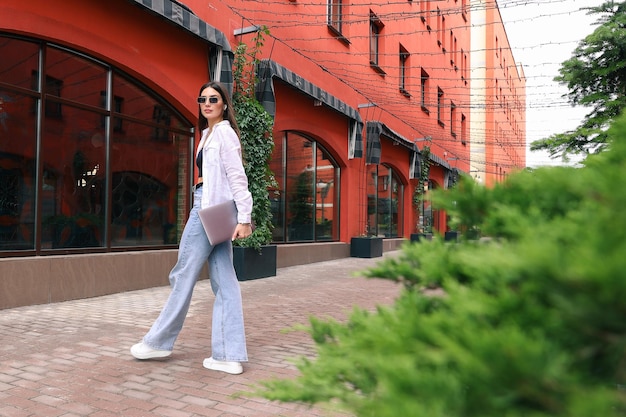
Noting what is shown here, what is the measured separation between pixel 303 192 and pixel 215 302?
887 cm

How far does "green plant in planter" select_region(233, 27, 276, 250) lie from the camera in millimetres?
8570

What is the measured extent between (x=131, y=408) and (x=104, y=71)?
583cm

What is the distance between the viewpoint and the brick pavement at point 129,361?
281 cm

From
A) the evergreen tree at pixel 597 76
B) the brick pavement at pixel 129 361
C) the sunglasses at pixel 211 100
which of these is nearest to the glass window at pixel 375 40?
the evergreen tree at pixel 597 76

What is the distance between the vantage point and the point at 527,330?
2.29 feet

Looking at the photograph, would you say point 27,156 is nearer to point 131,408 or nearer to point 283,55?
point 131,408

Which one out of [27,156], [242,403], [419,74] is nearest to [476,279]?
[242,403]

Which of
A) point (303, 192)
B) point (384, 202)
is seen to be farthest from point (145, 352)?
point (384, 202)

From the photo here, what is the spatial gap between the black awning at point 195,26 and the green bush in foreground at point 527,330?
699 centimetres

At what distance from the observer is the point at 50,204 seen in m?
6.46

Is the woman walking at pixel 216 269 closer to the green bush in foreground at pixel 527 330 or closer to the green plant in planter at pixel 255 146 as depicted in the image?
the green bush in foreground at pixel 527 330

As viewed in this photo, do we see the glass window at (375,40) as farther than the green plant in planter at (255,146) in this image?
Yes

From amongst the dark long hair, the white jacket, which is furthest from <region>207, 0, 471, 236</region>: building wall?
the white jacket

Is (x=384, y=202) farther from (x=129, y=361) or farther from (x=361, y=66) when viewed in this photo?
(x=129, y=361)
